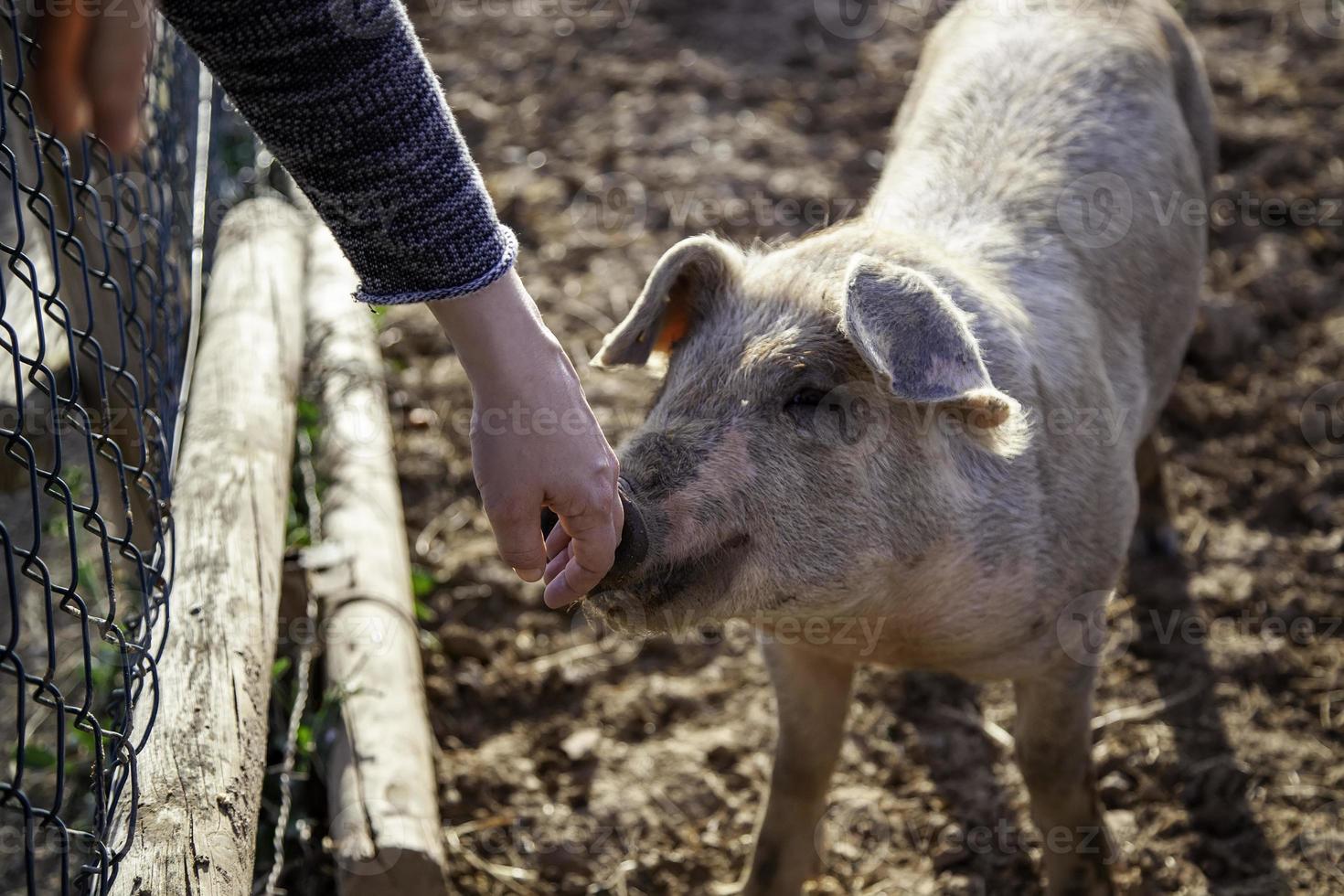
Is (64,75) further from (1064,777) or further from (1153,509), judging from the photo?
(1153,509)

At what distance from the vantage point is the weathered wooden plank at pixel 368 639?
9.31 feet

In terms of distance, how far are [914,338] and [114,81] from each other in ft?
5.02

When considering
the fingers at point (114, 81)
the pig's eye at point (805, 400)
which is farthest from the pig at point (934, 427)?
the fingers at point (114, 81)

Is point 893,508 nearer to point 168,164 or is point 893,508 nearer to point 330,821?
point 330,821

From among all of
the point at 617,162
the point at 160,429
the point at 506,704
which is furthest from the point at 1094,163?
the point at 617,162

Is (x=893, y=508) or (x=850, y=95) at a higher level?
(x=850, y=95)

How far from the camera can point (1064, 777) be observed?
3078 mm

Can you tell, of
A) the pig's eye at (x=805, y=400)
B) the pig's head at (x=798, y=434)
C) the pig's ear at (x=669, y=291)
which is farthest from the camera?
the pig's ear at (x=669, y=291)

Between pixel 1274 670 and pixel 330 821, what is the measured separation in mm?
2891

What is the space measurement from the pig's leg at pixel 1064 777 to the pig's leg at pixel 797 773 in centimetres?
47

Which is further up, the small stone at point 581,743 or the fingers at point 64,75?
the fingers at point 64,75

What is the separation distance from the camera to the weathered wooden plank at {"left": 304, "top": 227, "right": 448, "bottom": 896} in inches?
112

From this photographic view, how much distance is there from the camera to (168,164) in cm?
370

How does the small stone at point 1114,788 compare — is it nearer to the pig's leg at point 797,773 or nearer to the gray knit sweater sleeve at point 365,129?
the pig's leg at point 797,773
